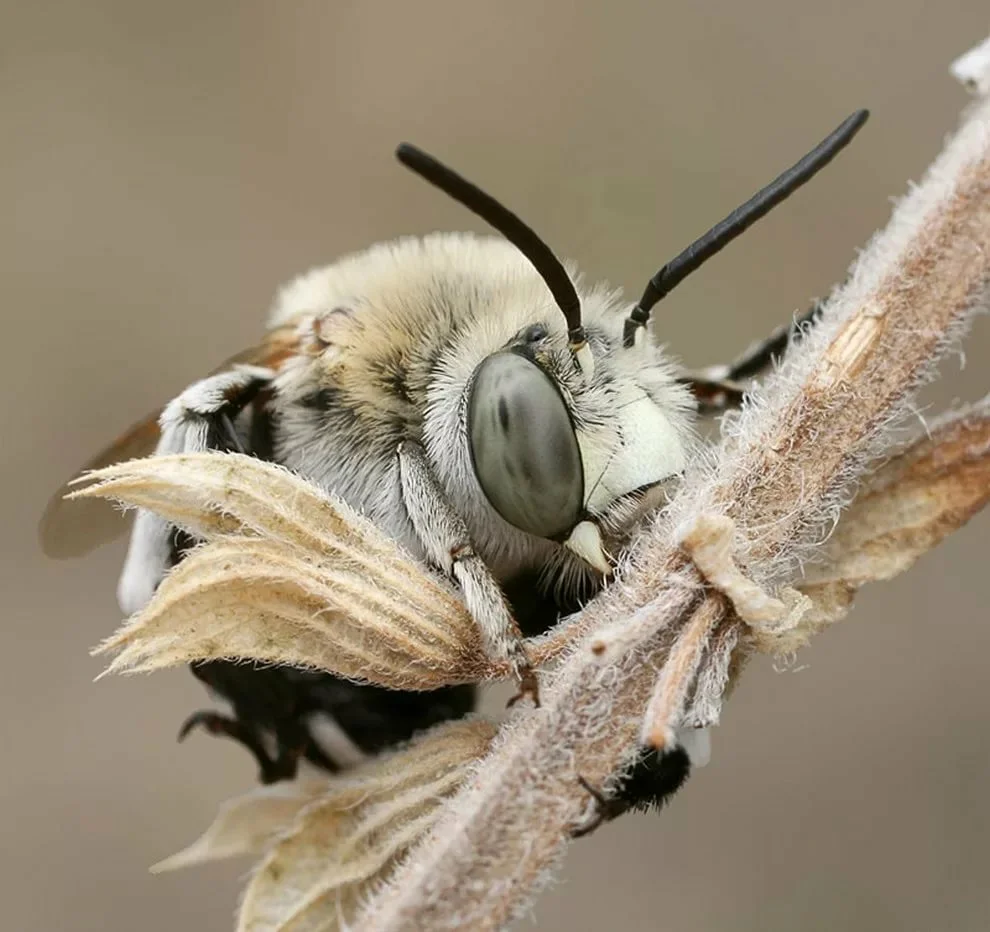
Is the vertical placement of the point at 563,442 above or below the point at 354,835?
above

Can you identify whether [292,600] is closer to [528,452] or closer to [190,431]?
[528,452]

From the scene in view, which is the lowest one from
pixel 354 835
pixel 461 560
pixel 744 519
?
pixel 354 835

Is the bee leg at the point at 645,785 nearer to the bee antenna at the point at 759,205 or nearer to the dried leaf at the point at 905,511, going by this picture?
the dried leaf at the point at 905,511

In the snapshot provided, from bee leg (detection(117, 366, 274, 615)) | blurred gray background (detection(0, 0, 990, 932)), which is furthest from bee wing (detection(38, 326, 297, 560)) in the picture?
blurred gray background (detection(0, 0, 990, 932))

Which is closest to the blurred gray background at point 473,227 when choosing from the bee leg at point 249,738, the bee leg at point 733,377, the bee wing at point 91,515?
the bee leg at point 733,377

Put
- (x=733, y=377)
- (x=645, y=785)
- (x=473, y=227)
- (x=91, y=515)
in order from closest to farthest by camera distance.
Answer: (x=645, y=785), (x=733, y=377), (x=91, y=515), (x=473, y=227)

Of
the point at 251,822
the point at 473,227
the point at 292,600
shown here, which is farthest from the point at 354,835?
the point at 473,227
